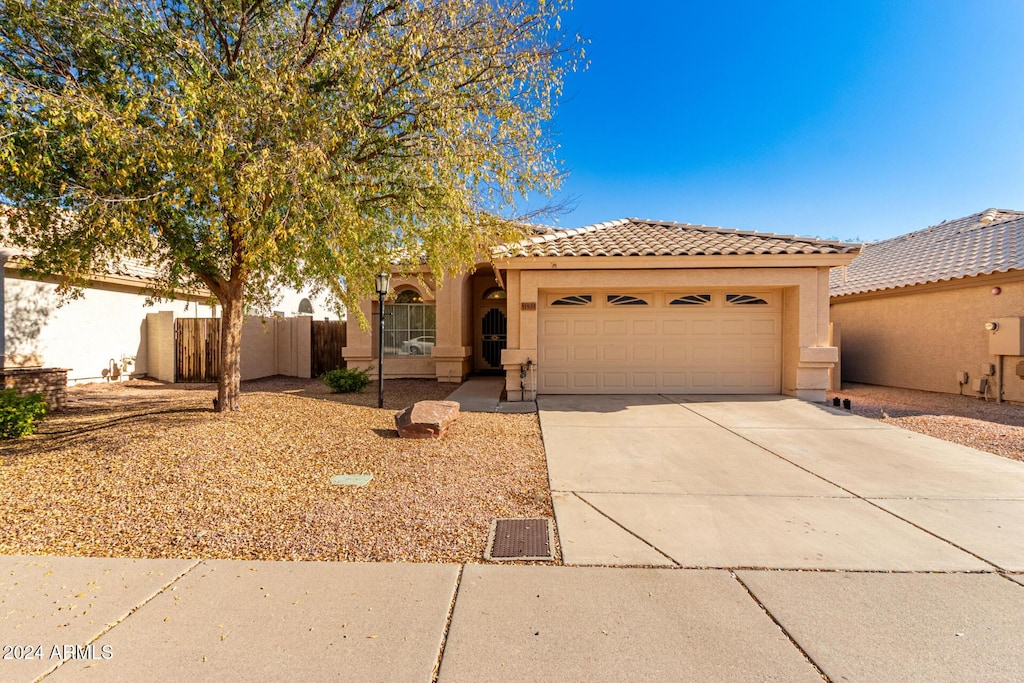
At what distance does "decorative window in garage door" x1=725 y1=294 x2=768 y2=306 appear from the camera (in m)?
11.3

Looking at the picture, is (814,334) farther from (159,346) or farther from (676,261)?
(159,346)

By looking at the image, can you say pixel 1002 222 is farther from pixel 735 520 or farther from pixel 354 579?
pixel 354 579

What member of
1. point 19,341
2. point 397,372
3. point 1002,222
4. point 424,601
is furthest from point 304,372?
point 1002,222

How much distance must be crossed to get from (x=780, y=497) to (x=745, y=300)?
742cm

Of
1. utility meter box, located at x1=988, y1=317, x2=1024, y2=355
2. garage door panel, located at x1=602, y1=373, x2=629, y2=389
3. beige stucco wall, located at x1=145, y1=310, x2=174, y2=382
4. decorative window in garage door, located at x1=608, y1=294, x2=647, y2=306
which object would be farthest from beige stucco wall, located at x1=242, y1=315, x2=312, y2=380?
utility meter box, located at x1=988, y1=317, x2=1024, y2=355

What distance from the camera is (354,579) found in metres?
3.26

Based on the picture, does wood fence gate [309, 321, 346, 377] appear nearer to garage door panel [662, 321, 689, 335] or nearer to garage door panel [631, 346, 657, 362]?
garage door panel [631, 346, 657, 362]

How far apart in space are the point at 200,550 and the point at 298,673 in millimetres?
1771

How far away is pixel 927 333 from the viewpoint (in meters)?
12.8

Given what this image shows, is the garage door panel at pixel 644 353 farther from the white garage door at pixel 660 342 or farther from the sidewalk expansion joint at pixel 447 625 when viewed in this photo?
the sidewalk expansion joint at pixel 447 625

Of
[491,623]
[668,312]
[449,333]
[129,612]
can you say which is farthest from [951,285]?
[129,612]

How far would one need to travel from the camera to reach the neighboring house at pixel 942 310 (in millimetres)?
10914

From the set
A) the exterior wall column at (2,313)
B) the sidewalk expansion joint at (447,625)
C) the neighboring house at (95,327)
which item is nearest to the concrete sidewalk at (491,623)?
the sidewalk expansion joint at (447,625)

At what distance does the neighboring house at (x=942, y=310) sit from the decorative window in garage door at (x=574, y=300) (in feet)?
28.3
